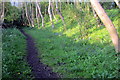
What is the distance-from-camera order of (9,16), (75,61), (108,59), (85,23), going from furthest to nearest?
(9,16) → (85,23) → (75,61) → (108,59)

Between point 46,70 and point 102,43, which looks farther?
point 102,43

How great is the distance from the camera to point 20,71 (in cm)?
638

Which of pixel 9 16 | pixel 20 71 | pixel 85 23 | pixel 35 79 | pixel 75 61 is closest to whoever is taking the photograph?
pixel 35 79

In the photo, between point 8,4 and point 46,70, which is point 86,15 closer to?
point 46,70

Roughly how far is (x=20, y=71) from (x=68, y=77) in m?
2.05

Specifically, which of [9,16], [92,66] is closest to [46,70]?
[92,66]

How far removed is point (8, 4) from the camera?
32.5 meters

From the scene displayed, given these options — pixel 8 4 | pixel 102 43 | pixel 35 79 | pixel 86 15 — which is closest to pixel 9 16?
pixel 8 4

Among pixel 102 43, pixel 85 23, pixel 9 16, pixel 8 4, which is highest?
pixel 8 4

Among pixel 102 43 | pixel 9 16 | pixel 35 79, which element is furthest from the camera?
pixel 9 16

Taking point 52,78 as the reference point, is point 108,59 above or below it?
above

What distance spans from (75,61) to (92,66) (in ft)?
3.86

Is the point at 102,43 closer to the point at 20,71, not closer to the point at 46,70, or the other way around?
the point at 46,70

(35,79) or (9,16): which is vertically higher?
(9,16)
